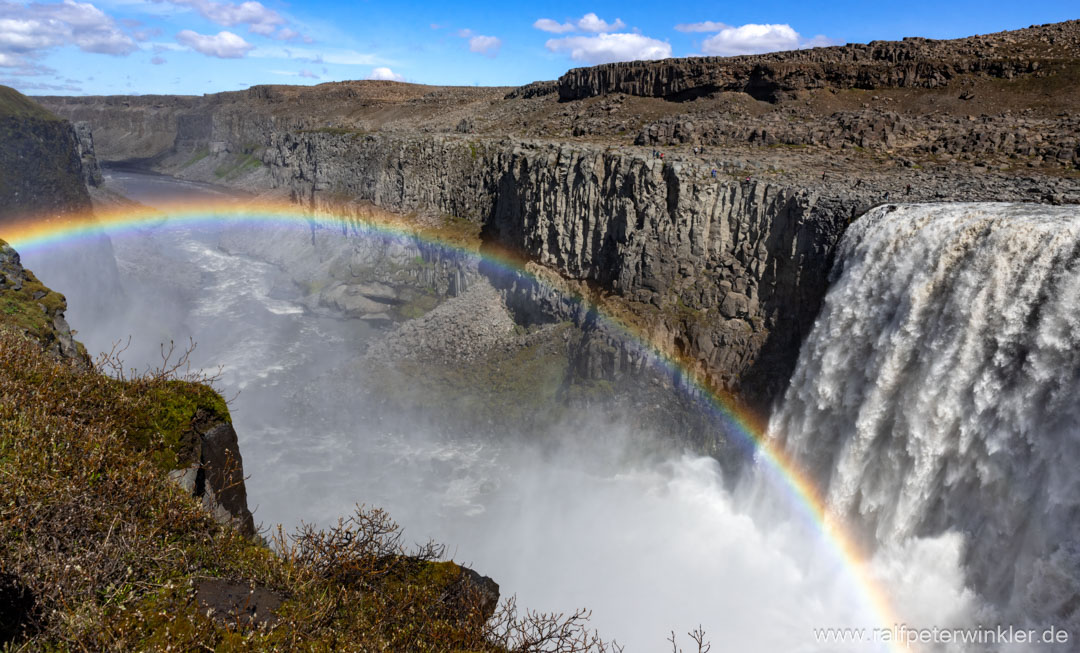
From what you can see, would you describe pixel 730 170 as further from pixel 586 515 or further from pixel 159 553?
pixel 159 553

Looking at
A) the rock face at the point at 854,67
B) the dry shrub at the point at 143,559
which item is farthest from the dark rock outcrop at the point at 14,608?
the rock face at the point at 854,67

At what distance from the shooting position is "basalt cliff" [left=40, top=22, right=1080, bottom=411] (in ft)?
101

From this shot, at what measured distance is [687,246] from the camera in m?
35.1

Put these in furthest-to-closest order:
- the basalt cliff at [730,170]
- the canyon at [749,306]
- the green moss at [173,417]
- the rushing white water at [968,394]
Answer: the basalt cliff at [730,170]
the canyon at [749,306]
the rushing white water at [968,394]
the green moss at [173,417]

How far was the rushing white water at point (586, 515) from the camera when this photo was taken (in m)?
22.5

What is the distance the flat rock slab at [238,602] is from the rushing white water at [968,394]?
1812cm

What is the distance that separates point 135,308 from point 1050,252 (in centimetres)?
6580

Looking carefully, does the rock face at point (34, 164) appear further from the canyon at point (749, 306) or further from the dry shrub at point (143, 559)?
the dry shrub at point (143, 559)

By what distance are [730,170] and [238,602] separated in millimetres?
33253

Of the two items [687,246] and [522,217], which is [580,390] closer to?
[687,246]

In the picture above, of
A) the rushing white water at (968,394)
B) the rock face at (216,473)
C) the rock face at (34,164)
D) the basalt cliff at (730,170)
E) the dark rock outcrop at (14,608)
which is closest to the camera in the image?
the dark rock outcrop at (14,608)

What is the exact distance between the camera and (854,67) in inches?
1941

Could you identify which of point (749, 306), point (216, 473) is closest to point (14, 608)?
point (216, 473)

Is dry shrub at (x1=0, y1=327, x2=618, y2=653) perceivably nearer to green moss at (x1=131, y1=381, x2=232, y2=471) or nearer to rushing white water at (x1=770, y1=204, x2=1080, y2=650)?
green moss at (x1=131, y1=381, x2=232, y2=471)
